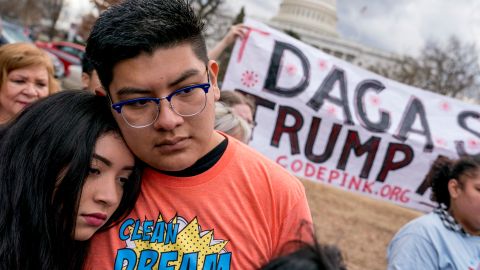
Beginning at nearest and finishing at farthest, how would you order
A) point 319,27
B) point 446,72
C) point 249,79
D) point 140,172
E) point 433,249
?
1. point 140,172
2. point 433,249
3. point 249,79
4. point 446,72
5. point 319,27

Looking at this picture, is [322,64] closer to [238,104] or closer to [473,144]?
[238,104]

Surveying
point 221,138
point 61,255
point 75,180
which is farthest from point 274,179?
point 61,255

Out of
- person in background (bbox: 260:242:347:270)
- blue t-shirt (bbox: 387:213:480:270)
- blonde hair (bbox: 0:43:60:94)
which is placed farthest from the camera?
blonde hair (bbox: 0:43:60:94)

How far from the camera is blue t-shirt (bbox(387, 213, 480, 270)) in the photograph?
2.54m

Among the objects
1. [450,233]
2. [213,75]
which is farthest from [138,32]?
[450,233]

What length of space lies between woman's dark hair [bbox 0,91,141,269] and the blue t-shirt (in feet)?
5.76

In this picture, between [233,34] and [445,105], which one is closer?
[233,34]

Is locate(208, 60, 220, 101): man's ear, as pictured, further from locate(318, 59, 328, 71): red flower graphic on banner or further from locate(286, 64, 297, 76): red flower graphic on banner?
locate(318, 59, 328, 71): red flower graphic on banner

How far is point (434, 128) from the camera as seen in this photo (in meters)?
5.12

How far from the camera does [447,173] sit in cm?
302

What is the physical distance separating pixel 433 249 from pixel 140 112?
1.99 meters

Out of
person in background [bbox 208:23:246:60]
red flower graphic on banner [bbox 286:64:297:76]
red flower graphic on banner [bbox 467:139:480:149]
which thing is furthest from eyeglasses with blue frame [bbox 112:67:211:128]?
red flower graphic on banner [bbox 467:139:480:149]

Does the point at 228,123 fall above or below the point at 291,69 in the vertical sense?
above

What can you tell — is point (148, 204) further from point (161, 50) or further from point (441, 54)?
point (441, 54)
